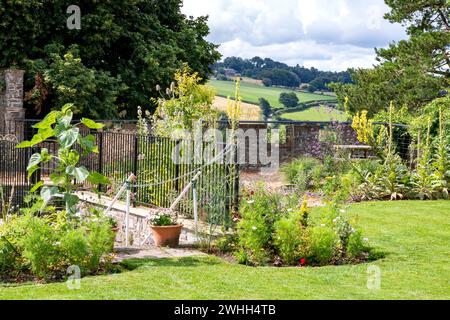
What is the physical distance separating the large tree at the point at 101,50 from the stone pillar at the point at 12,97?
48 centimetres

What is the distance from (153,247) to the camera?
8789 millimetres

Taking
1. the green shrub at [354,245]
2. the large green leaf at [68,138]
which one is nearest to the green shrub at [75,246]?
the large green leaf at [68,138]

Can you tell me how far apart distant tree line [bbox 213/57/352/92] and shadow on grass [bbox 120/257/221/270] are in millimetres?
34396

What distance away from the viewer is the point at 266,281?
22.0 feet

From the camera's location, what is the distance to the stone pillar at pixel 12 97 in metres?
19.9

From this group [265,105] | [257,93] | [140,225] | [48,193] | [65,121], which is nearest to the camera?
[48,193]

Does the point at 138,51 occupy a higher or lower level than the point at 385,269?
higher

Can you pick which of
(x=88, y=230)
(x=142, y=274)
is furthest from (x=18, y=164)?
(x=142, y=274)

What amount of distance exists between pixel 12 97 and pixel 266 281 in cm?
1533

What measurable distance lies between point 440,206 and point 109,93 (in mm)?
13052

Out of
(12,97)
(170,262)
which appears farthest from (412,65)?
(170,262)

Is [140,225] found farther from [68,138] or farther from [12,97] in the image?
[12,97]
